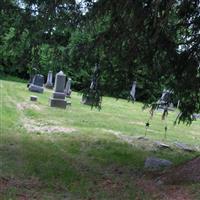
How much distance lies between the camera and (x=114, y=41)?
432 inches

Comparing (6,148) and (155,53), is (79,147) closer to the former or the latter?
(6,148)

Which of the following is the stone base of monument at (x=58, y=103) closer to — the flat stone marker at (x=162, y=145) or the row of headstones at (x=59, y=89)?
the row of headstones at (x=59, y=89)

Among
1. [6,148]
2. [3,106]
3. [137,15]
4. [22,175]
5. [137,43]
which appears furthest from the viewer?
[3,106]

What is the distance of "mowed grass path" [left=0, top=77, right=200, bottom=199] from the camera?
334 inches

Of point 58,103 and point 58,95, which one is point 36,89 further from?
point 58,103

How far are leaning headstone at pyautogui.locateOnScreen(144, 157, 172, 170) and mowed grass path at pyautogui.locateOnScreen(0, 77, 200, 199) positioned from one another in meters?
0.19

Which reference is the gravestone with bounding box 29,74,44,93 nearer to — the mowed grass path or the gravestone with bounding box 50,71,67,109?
the gravestone with bounding box 50,71,67,109

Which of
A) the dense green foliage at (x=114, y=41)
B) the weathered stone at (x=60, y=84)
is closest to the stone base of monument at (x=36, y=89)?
the weathered stone at (x=60, y=84)

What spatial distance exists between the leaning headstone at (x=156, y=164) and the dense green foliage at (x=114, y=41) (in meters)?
1.52

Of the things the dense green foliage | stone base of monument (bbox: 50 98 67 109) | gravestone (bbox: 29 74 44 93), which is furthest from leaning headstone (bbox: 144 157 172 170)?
gravestone (bbox: 29 74 44 93)

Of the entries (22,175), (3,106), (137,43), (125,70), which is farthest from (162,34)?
(3,106)

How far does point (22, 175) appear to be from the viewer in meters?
9.23

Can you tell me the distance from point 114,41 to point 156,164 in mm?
2783

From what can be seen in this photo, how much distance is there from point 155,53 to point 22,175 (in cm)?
401
